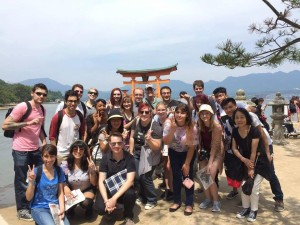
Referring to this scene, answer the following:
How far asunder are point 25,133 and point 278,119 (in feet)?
25.8

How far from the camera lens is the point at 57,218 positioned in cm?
345

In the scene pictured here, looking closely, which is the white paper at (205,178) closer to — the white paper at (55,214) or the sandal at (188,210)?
the sandal at (188,210)

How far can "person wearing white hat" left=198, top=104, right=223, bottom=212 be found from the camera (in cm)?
381

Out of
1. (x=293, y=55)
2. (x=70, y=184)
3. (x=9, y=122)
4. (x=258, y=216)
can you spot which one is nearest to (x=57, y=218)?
(x=70, y=184)

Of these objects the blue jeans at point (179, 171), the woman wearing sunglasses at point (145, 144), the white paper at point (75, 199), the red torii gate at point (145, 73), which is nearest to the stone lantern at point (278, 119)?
the blue jeans at point (179, 171)

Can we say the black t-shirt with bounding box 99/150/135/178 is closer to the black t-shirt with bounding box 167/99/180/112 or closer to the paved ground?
the paved ground

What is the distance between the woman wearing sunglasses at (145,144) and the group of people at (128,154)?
0.05 feet

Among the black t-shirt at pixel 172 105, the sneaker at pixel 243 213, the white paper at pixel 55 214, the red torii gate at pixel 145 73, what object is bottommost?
the sneaker at pixel 243 213

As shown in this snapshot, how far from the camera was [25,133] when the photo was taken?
153 inches

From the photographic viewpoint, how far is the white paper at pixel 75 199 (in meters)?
3.68


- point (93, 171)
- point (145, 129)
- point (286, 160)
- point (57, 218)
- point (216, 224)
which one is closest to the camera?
point (57, 218)

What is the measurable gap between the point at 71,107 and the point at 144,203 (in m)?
1.80

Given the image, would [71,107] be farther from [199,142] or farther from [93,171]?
[199,142]

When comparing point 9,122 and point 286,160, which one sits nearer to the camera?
point 9,122
